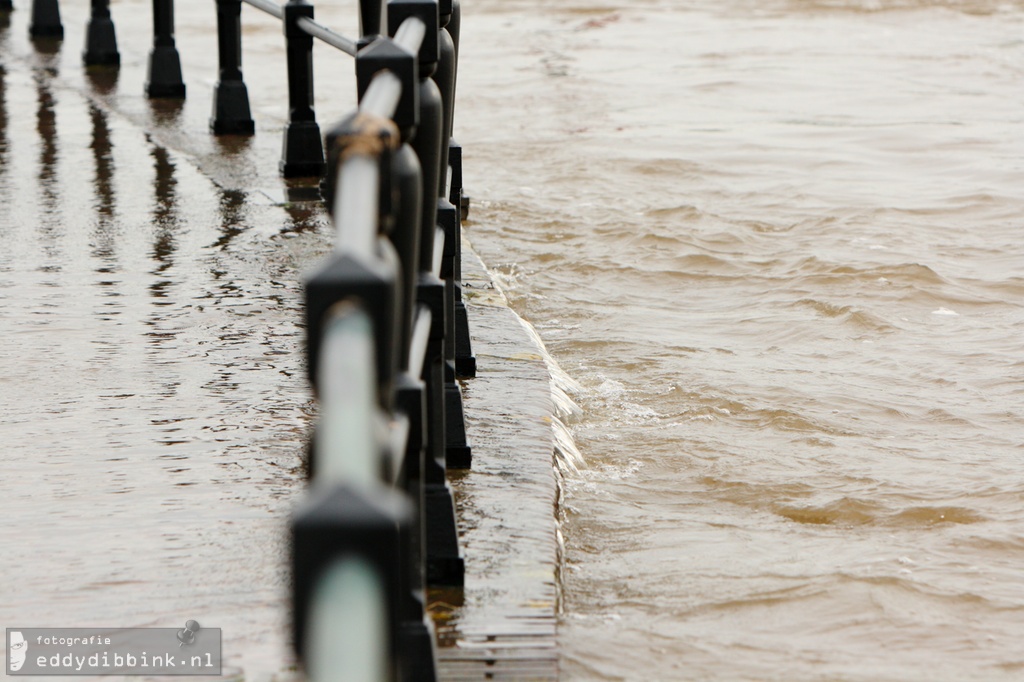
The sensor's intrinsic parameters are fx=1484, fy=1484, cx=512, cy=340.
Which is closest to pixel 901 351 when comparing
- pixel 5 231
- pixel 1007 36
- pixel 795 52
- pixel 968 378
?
pixel 968 378

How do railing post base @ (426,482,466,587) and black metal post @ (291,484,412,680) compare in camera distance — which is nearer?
black metal post @ (291,484,412,680)

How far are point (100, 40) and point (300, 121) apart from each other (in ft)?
12.8

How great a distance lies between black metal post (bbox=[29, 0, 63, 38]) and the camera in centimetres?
1180

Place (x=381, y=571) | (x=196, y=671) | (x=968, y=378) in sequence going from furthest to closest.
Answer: (x=968, y=378)
(x=196, y=671)
(x=381, y=571)

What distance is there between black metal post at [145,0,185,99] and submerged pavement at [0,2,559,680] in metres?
1.27

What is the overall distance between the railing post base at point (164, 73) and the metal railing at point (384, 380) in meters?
5.36

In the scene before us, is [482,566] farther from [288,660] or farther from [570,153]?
[570,153]

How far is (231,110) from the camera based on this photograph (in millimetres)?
7945

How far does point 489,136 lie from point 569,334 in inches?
182

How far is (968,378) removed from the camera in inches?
210

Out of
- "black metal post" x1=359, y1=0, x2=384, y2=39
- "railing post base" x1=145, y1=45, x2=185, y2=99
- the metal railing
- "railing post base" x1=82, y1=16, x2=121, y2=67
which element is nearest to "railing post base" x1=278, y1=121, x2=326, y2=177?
"black metal post" x1=359, y1=0, x2=384, y2=39

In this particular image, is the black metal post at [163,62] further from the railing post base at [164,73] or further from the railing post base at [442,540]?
the railing post base at [442,540]

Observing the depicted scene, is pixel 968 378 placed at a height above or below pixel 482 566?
below

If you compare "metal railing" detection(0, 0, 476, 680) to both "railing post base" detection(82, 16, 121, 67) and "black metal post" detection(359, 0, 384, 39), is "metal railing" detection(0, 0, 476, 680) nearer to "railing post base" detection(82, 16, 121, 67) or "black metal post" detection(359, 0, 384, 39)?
"black metal post" detection(359, 0, 384, 39)
